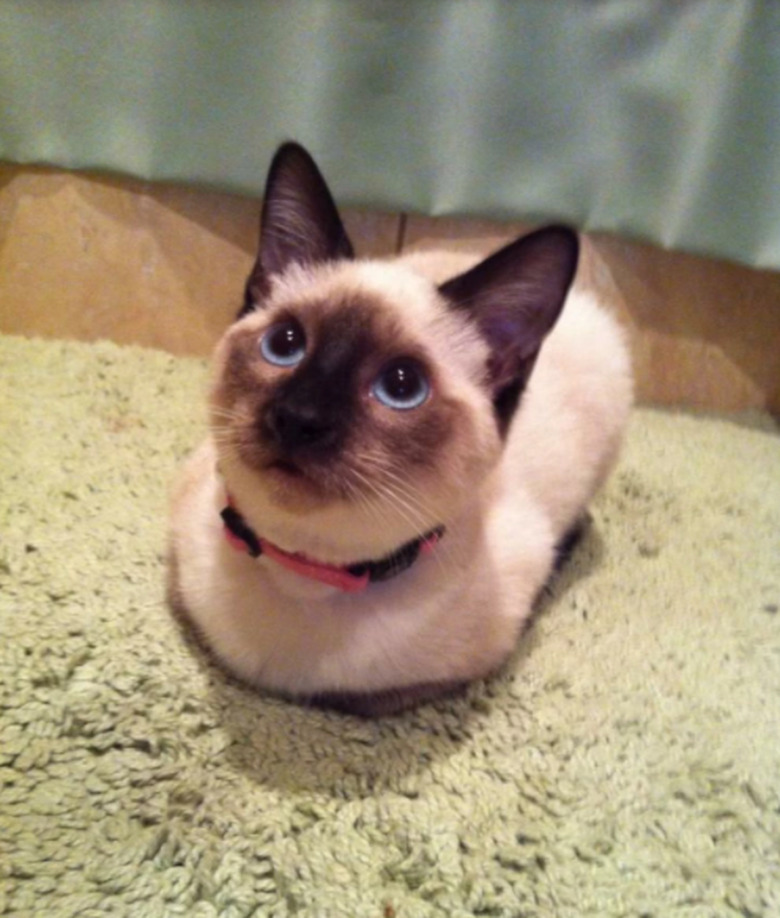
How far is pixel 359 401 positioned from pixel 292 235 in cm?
28

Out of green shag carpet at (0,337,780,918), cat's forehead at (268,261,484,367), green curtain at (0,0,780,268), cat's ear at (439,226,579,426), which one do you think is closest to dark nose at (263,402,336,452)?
cat's forehead at (268,261,484,367)

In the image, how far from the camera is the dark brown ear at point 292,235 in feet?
2.85

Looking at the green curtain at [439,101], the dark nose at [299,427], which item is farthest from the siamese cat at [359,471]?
the green curtain at [439,101]

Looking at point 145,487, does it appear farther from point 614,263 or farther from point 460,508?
point 614,263

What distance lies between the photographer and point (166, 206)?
1592 millimetres

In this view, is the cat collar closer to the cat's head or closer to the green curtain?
the cat's head

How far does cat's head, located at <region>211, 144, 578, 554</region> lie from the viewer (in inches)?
27.8

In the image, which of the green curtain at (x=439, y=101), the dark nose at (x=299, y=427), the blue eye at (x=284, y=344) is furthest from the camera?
the green curtain at (x=439, y=101)

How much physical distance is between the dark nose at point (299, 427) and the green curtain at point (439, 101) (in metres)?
0.96

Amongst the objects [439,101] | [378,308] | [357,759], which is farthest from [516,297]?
[439,101]

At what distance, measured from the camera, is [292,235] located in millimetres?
901

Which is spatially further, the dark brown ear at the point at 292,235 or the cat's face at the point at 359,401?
the dark brown ear at the point at 292,235

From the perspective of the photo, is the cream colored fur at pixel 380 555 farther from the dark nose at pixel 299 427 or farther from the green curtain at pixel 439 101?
the green curtain at pixel 439 101

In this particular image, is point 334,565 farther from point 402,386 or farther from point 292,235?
point 292,235
